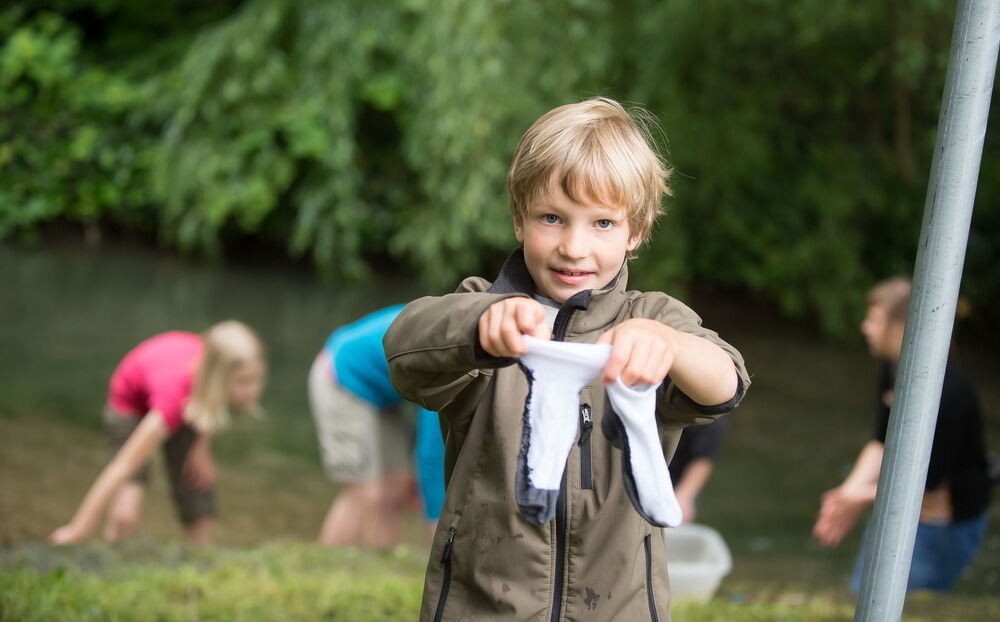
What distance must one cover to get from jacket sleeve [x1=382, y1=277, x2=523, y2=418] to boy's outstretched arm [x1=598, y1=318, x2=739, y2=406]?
18 centimetres

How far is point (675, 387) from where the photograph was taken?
5.41 feet

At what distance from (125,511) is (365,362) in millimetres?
1365

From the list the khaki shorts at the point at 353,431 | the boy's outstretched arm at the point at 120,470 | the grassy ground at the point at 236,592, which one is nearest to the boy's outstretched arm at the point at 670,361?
the grassy ground at the point at 236,592

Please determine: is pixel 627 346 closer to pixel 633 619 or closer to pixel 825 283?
pixel 633 619

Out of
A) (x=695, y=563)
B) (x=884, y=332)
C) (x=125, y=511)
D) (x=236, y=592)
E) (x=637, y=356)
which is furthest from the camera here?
(x=125, y=511)

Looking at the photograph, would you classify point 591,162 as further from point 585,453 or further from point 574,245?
point 585,453

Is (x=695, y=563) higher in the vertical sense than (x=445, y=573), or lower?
lower

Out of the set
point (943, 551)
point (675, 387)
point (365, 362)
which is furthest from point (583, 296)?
point (943, 551)

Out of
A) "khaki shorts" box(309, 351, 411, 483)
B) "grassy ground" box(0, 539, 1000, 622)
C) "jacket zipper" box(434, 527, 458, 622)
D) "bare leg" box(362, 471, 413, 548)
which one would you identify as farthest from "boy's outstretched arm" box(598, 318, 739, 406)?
"bare leg" box(362, 471, 413, 548)

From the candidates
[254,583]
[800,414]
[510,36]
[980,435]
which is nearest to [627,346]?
[254,583]

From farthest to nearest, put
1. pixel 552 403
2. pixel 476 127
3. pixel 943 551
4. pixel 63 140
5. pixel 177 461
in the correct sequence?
pixel 63 140
pixel 476 127
pixel 177 461
pixel 943 551
pixel 552 403

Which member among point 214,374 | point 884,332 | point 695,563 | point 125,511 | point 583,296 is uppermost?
point 884,332

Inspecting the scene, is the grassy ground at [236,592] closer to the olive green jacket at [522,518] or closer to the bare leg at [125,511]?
the bare leg at [125,511]

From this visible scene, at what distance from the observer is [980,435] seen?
159 inches
